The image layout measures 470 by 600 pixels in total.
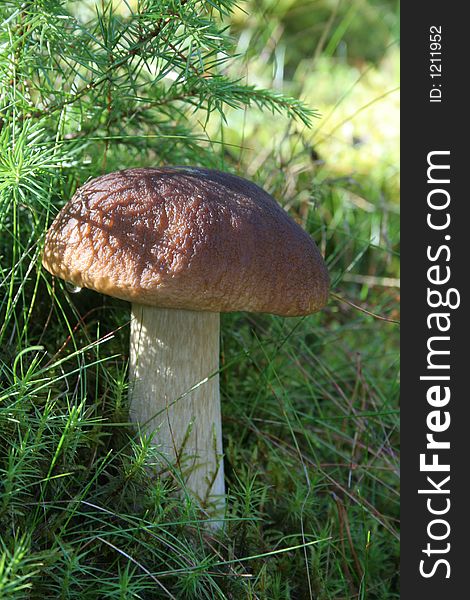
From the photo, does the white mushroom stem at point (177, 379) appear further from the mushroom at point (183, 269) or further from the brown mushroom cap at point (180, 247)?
the brown mushroom cap at point (180, 247)

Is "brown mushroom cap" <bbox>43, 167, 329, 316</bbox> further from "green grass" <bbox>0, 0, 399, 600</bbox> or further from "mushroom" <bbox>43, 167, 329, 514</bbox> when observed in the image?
"green grass" <bbox>0, 0, 399, 600</bbox>

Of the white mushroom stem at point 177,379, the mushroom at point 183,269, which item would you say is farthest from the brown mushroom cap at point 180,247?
the white mushroom stem at point 177,379

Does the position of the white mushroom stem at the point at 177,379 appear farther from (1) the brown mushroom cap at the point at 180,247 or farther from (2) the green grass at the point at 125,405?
(1) the brown mushroom cap at the point at 180,247

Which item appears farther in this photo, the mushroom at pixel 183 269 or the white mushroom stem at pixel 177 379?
the white mushroom stem at pixel 177 379

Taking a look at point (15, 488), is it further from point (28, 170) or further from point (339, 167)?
point (339, 167)

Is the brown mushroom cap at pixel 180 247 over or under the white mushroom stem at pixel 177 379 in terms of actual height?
over
